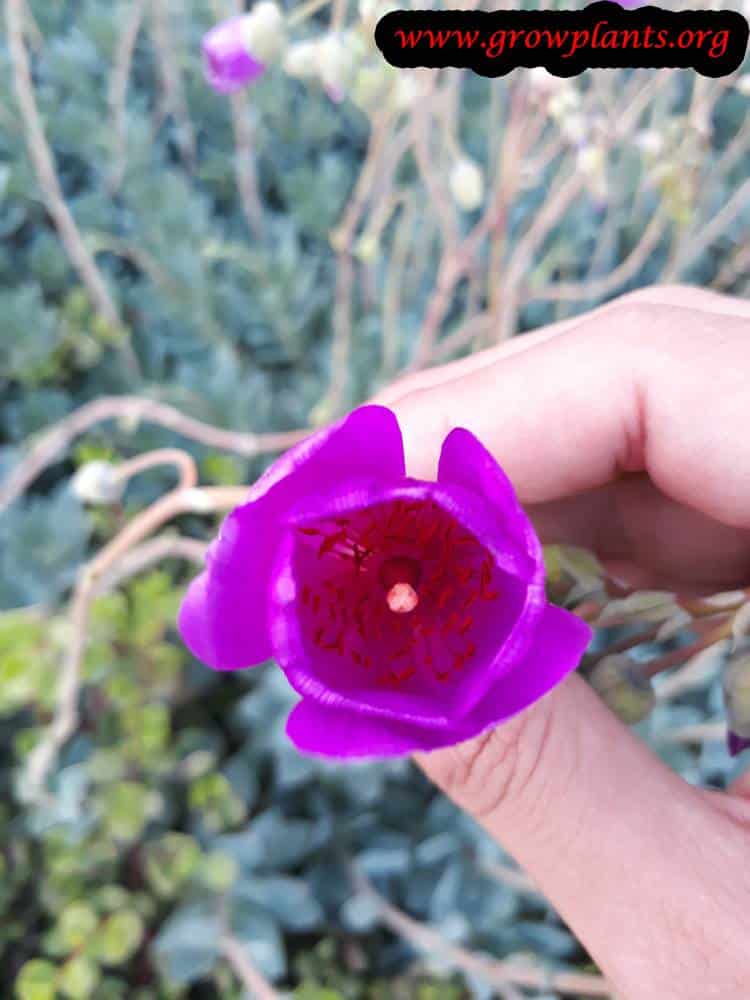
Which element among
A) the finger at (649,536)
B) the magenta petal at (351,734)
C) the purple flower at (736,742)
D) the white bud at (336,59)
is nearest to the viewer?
the magenta petal at (351,734)

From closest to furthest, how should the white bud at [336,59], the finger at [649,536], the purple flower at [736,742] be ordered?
the purple flower at [736,742] < the white bud at [336,59] < the finger at [649,536]

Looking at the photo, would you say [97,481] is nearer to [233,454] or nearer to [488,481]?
[233,454]

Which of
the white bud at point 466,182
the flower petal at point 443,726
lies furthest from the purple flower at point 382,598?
the white bud at point 466,182

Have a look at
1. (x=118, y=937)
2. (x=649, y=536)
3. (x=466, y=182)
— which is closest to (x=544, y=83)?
(x=466, y=182)

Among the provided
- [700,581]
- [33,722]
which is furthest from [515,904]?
[33,722]

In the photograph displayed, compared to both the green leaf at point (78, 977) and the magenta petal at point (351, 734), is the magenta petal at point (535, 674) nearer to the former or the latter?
the magenta petal at point (351, 734)
